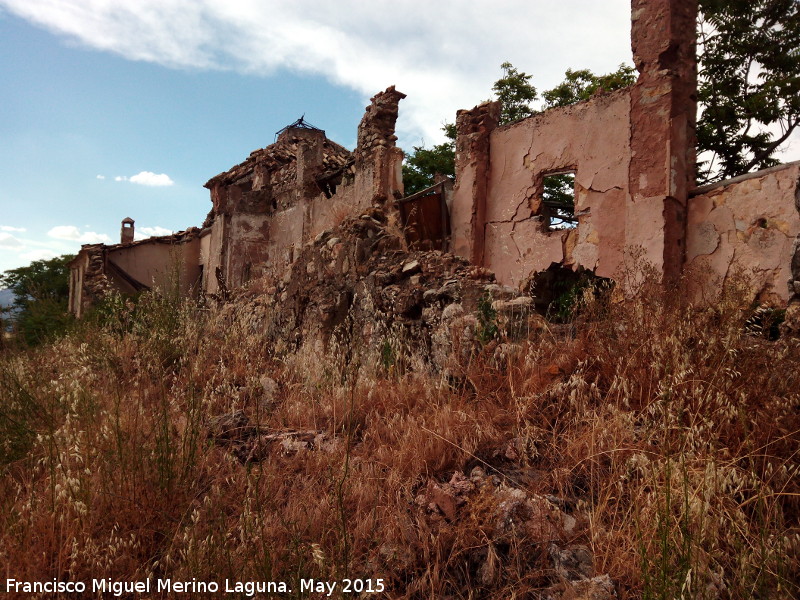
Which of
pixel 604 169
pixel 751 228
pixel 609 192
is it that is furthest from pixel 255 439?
pixel 604 169

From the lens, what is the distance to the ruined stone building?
7.20 metres

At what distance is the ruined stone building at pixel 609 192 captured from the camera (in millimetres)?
7195

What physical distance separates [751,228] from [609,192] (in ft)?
6.86

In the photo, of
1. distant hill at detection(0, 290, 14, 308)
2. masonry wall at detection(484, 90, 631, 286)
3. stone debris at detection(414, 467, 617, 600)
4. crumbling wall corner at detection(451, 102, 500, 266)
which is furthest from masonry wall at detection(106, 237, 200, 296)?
stone debris at detection(414, 467, 617, 600)

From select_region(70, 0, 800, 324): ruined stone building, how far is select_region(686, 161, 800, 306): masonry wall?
0.05ft

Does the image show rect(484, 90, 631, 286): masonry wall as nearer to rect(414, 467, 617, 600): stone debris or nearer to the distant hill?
rect(414, 467, 617, 600): stone debris

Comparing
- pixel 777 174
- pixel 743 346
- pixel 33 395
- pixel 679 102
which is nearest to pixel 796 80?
pixel 679 102

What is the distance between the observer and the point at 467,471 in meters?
2.78

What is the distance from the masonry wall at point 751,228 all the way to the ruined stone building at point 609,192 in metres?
0.01

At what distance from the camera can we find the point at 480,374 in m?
3.54

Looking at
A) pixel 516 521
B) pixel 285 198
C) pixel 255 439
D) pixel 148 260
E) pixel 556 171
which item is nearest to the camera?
pixel 516 521

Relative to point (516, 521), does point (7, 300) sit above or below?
above

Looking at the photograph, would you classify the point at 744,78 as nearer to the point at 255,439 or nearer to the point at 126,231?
the point at 255,439

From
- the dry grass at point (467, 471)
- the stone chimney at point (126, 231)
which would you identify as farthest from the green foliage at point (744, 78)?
the stone chimney at point (126, 231)
